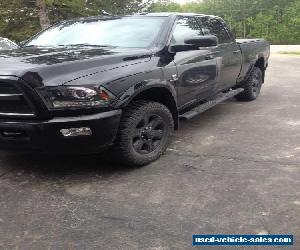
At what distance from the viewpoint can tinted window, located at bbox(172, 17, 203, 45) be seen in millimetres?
5246

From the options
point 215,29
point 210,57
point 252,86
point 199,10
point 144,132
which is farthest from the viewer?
point 199,10

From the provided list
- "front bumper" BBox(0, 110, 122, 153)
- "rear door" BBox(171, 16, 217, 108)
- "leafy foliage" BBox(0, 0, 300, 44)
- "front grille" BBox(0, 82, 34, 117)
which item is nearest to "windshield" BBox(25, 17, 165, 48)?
"rear door" BBox(171, 16, 217, 108)

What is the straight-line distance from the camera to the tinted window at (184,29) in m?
5.25

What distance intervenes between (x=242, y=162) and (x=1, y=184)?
8.19 ft

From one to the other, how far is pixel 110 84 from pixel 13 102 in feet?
2.92

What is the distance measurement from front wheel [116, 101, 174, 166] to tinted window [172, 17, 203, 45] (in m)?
1.01

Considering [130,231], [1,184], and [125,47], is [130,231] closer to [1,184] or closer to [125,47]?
[1,184]

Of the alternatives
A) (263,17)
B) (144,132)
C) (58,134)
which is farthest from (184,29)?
(263,17)

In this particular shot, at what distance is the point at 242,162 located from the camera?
4.59 metres

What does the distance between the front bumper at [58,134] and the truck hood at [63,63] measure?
1.19 feet

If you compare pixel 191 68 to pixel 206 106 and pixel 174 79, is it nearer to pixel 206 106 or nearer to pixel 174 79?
pixel 174 79

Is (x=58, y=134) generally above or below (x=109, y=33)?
below

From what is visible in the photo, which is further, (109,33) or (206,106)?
(206,106)

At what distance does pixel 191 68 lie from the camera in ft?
17.5
